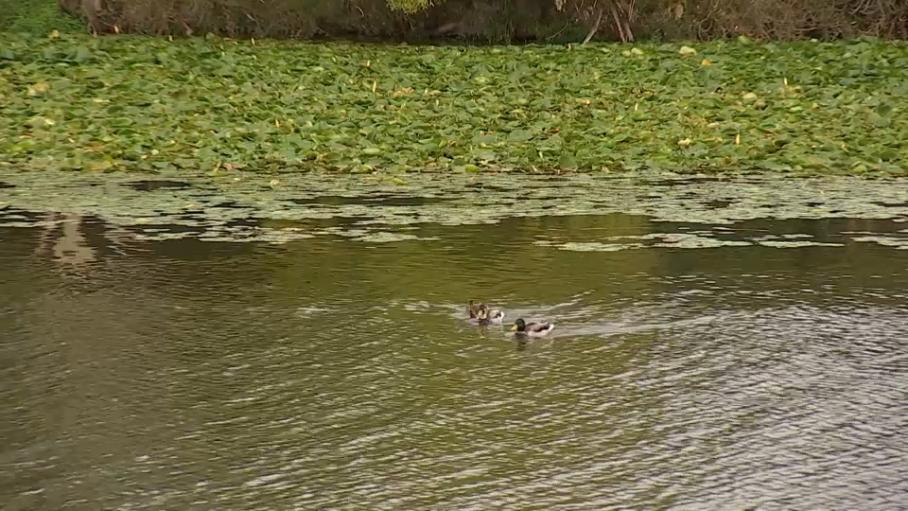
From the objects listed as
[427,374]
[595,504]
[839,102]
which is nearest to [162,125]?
[839,102]

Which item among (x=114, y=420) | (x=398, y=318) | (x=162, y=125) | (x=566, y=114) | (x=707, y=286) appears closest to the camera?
(x=114, y=420)

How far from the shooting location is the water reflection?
20.0ft

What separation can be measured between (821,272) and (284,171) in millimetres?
6752

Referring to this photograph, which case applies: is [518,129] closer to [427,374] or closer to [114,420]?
[427,374]

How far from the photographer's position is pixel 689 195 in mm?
13797

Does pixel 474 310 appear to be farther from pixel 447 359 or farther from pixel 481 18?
pixel 481 18

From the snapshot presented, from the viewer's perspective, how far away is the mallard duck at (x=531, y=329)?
842cm

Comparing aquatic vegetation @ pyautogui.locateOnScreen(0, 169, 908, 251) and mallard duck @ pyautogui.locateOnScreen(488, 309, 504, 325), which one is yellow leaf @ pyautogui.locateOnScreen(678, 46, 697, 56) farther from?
mallard duck @ pyautogui.locateOnScreen(488, 309, 504, 325)

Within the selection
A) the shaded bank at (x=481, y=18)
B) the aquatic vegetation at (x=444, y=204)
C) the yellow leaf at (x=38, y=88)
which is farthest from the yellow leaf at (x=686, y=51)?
the yellow leaf at (x=38, y=88)

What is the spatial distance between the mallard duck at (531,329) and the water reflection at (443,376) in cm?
9

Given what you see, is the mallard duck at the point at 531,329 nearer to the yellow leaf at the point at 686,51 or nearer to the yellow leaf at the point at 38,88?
the yellow leaf at the point at 38,88

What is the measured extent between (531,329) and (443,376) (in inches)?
38.2

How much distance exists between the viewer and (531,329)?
8438 millimetres

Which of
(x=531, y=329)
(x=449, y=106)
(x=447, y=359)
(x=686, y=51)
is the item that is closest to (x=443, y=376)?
(x=447, y=359)
